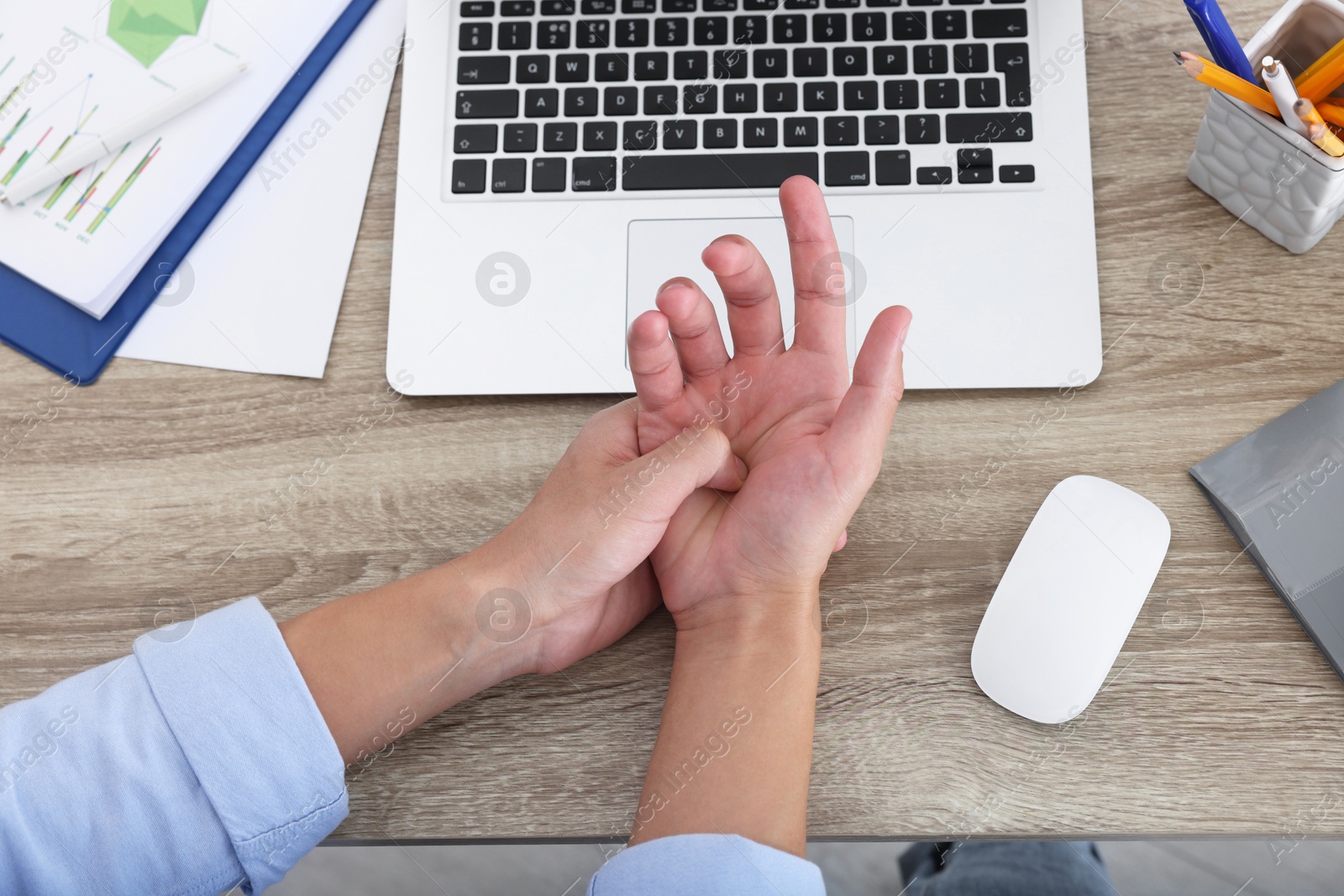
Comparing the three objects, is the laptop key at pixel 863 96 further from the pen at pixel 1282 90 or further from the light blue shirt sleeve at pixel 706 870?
the light blue shirt sleeve at pixel 706 870

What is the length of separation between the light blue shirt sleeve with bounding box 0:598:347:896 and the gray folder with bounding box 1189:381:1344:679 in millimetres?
609

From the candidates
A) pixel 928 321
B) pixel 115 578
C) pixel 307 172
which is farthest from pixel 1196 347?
pixel 115 578

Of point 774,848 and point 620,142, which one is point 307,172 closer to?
point 620,142

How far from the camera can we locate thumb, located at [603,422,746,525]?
0.55 meters

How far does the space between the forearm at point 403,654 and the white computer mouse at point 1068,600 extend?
0.32 metres

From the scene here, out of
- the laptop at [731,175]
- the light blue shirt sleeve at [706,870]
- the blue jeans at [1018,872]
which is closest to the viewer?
the light blue shirt sleeve at [706,870]

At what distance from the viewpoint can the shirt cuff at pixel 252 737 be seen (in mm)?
540

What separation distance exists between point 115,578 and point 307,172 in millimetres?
337

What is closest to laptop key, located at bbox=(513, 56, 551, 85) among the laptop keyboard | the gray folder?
the laptop keyboard

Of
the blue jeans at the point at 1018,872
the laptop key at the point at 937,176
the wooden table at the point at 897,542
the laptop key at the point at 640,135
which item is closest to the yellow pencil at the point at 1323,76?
the wooden table at the point at 897,542

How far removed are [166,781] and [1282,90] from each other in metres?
0.79

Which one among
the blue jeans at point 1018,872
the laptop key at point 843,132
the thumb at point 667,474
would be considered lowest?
the blue jeans at point 1018,872

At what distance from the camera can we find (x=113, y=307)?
0.67 m

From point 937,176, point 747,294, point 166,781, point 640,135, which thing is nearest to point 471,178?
point 640,135
